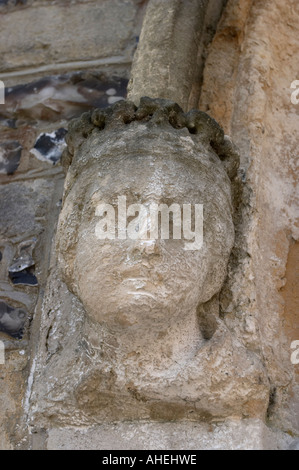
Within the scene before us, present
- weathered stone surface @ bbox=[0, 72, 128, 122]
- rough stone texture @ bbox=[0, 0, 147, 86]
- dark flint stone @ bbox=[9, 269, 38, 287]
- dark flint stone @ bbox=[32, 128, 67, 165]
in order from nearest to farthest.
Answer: dark flint stone @ bbox=[9, 269, 38, 287], dark flint stone @ bbox=[32, 128, 67, 165], weathered stone surface @ bbox=[0, 72, 128, 122], rough stone texture @ bbox=[0, 0, 147, 86]

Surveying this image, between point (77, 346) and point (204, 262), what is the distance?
13.3 inches

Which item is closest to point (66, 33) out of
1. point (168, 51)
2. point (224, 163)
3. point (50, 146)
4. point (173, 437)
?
point (50, 146)

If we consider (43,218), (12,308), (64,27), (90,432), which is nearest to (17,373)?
(12,308)

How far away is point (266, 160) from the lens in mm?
1822

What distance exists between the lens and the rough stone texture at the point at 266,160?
1.55 meters

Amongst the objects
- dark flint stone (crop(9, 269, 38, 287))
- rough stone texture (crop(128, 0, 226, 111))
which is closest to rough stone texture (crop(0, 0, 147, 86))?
rough stone texture (crop(128, 0, 226, 111))

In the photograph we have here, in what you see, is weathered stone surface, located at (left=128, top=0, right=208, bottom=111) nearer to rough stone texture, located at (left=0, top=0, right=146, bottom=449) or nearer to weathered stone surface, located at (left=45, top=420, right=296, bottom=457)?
rough stone texture, located at (left=0, top=0, right=146, bottom=449)

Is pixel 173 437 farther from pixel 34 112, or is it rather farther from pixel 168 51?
pixel 34 112

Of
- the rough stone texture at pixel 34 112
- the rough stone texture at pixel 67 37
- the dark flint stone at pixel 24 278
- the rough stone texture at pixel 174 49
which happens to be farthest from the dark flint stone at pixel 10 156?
the rough stone texture at pixel 174 49

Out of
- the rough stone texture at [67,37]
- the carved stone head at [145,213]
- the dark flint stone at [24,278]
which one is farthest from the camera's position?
the rough stone texture at [67,37]

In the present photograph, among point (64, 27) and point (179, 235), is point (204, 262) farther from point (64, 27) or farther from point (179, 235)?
point (64, 27)

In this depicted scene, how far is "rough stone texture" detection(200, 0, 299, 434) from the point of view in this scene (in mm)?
1553

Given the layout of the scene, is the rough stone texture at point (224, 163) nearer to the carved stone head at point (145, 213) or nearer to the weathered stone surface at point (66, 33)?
the weathered stone surface at point (66, 33)

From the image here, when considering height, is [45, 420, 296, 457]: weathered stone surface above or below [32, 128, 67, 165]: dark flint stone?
below
